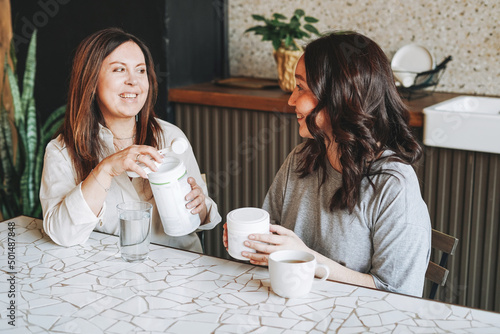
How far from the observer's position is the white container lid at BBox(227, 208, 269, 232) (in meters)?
1.33

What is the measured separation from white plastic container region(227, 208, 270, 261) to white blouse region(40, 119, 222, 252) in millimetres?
468

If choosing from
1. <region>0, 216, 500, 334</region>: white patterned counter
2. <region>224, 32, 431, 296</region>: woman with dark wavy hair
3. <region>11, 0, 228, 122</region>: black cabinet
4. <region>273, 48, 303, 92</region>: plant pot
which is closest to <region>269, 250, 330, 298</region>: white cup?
<region>0, 216, 500, 334</region>: white patterned counter

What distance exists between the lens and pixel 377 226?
4.95 ft

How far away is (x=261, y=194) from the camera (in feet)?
9.62

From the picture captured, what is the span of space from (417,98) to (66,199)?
5.48ft

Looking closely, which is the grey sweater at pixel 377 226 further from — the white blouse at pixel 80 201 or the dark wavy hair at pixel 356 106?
the white blouse at pixel 80 201

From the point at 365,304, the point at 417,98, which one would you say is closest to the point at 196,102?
the point at 417,98

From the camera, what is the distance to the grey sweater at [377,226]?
4.74 feet

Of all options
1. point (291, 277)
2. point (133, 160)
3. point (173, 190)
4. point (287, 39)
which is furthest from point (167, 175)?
point (287, 39)

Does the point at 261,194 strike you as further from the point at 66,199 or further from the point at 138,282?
the point at 138,282

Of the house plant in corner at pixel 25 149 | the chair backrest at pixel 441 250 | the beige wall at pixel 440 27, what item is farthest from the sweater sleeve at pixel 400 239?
the house plant in corner at pixel 25 149

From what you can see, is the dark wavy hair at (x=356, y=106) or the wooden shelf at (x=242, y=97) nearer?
the dark wavy hair at (x=356, y=106)

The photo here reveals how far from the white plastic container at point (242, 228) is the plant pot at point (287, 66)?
1533mm

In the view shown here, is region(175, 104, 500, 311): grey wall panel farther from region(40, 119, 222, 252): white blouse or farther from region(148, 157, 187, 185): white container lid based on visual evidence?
region(148, 157, 187, 185): white container lid
